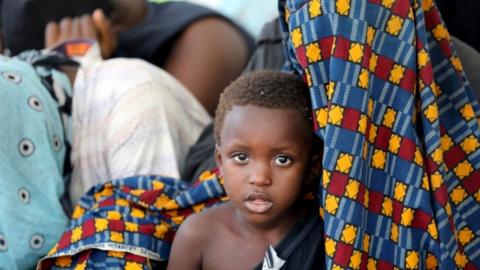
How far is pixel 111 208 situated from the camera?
1.78 metres

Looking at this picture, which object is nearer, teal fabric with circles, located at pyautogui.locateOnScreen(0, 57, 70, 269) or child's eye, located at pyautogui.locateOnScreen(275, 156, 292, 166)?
child's eye, located at pyautogui.locateOnScreen(275, 156, 292, 166)

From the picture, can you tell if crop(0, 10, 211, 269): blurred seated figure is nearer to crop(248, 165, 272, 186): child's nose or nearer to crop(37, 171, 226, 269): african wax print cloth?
crop(37, 171, 226, 269): african wax print cloth

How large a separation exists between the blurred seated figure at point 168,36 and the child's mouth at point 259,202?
1.18 metres

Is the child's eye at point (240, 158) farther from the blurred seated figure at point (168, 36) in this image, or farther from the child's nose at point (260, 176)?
the blurred seated figure at point (168, 36)

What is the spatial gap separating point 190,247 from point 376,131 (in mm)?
451

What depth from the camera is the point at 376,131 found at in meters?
1.47

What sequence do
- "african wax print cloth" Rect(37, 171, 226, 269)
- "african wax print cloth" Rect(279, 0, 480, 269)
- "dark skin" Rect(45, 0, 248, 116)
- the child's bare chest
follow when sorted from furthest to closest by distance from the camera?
"dark skin" Rect(45, 0, 248, 116) → "african wax print cloth" Rect(37, 171, 226, 269) → the child's bare chest → "african wax print cloth" Rect(279, 0, 480, 269)

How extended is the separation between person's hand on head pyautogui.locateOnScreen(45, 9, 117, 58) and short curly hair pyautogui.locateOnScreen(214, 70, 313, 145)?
1.02m

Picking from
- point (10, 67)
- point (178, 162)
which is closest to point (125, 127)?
point (178, 162)

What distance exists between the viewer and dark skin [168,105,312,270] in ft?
4.78

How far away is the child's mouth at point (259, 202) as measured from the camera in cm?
145

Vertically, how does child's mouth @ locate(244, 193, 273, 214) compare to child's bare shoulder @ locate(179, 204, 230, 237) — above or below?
above

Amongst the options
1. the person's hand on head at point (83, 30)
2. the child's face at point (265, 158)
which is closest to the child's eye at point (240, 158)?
the child's face at point (265, 158)

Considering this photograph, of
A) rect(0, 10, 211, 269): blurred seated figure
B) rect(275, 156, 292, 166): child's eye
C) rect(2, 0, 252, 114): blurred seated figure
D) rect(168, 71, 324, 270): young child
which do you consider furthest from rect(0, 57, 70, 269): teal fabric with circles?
rect(275, 156, 292, 166): child's eye
